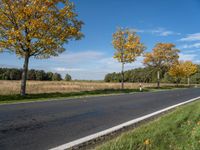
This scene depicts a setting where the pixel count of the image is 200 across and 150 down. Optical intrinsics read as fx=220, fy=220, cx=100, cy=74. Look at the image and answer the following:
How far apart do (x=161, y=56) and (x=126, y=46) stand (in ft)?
47.6

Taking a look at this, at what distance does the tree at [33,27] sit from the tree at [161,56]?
25.9 meters

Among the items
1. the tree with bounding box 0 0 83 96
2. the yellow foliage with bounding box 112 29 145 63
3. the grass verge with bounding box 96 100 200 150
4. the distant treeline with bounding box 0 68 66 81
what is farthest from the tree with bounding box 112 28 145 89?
the distant treeline with bounding box 0 68 66 81

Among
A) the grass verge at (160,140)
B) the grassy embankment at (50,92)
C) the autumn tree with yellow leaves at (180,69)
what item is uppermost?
the autumn tree with yellow leaves at (180,69)

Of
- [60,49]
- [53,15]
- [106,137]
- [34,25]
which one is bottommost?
[106,137]

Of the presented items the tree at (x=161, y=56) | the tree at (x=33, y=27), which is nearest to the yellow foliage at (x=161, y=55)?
the tree at (x=161, y=56)

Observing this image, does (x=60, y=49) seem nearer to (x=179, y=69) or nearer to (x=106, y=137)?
(x=106, y=137)

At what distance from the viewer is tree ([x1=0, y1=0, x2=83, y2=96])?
50.1ft

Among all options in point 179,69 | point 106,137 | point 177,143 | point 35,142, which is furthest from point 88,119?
point 179,69

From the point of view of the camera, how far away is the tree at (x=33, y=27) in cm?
1528

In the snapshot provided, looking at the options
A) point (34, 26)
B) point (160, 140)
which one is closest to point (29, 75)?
point (34, 26)

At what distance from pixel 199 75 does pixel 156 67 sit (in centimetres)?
5819

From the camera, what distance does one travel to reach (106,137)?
5.44 meters

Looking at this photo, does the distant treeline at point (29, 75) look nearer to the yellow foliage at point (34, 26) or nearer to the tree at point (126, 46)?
the tree at point (126, 46)

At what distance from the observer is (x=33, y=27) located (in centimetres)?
1507
